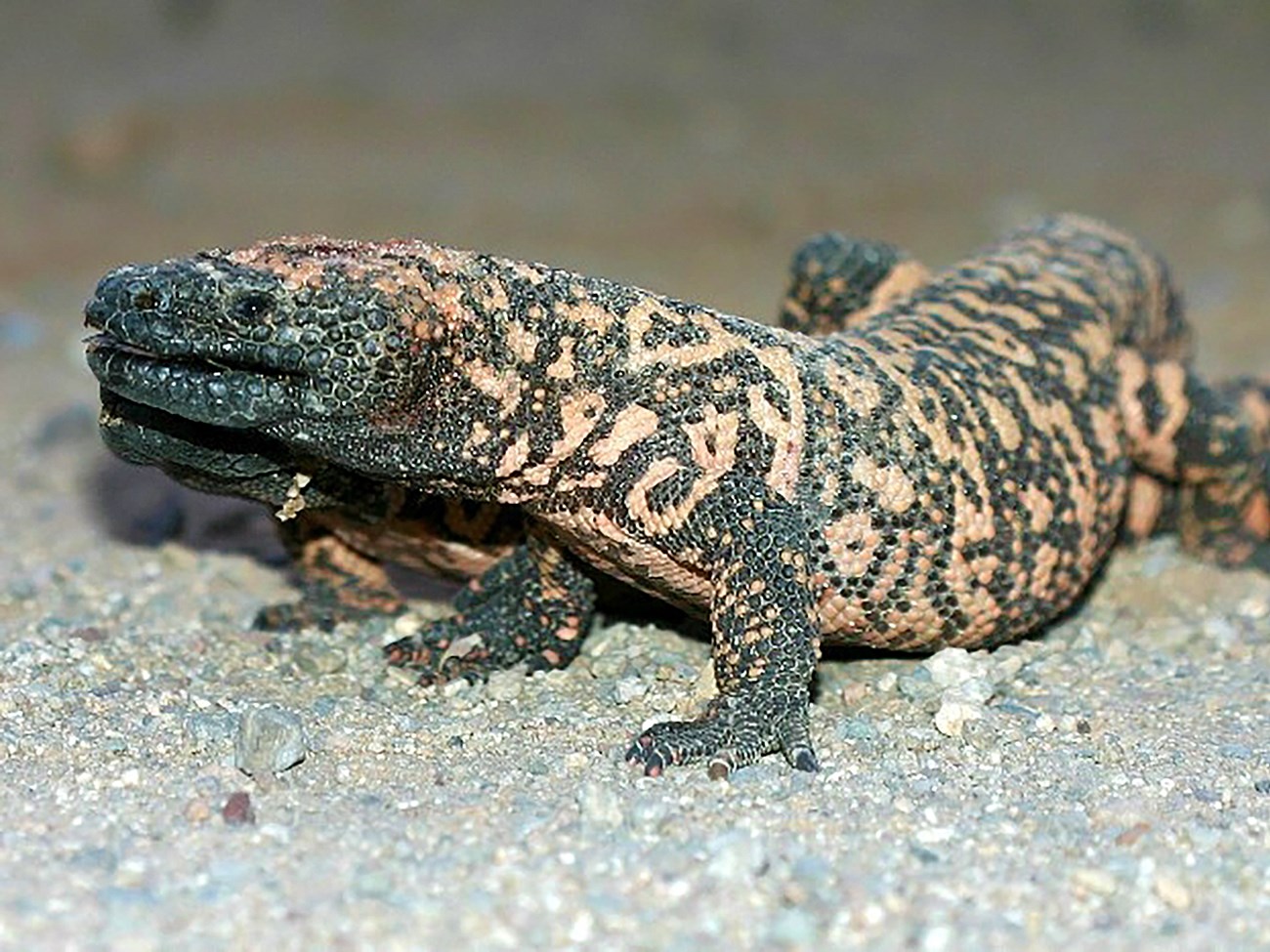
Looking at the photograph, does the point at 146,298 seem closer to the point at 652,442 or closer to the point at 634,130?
the point at 652,442

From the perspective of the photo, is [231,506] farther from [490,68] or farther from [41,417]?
[490,68]

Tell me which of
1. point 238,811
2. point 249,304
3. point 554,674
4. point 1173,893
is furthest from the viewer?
point 554,674

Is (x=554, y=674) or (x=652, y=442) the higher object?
(x=652, y=442)

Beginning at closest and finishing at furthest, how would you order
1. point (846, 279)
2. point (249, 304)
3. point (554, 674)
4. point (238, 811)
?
point (238, 811), point (249, 304), point (554, 674), point (846, 279)

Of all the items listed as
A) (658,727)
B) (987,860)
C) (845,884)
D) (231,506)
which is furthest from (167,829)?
(231,506)

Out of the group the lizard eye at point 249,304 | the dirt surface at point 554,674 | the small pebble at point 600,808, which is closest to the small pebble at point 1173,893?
the dirt surface at point 554,674

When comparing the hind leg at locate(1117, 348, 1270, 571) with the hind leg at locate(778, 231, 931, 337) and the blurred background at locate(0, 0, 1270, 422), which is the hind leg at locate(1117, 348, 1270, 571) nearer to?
the hind leg at locate(778, 231, 931, 337)

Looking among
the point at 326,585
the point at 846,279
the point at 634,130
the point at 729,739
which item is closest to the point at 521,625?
the point at 326,585

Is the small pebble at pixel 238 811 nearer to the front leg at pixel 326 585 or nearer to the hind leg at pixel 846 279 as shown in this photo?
the front leg at pixel 326 585
